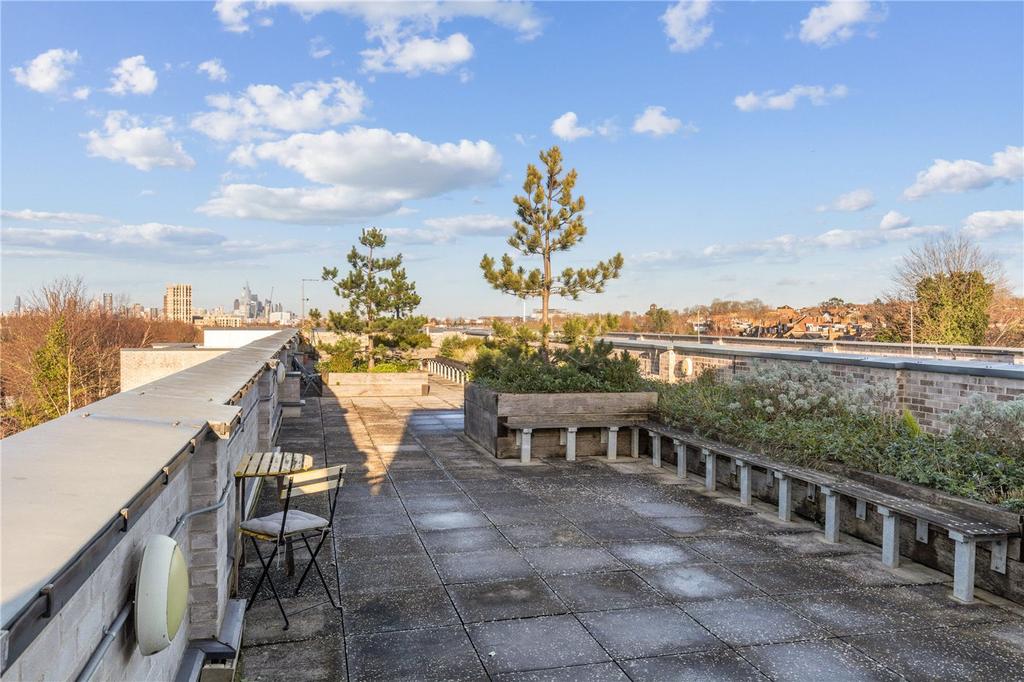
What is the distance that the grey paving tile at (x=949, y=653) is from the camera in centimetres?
378

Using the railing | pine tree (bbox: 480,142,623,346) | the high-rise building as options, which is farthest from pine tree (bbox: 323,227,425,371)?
the high-rise building

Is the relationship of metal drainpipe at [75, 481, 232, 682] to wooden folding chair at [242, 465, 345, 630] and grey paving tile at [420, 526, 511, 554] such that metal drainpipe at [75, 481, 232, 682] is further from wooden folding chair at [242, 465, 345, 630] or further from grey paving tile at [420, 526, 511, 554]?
grey paving tile at [420, 526, 511, 554]

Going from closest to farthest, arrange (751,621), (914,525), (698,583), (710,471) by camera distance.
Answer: (751,621), (698,583), (914,525), (710,471)

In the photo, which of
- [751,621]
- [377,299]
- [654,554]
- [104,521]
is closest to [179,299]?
[377,299]

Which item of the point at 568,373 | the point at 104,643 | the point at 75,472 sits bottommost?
the point at 104,643

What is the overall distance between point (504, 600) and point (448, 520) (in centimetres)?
212

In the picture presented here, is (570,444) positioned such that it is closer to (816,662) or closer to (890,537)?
(890,537)

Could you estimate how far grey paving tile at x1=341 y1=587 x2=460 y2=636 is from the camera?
4.32 m

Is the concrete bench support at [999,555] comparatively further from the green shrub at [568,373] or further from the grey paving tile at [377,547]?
the green shrub at [568,373]

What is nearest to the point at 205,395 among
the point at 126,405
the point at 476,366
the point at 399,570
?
the point at 126,405

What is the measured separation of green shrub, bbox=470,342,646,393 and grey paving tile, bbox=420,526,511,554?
4125 millimetres

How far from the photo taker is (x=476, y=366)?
40.2 ft

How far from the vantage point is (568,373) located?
10617 mm

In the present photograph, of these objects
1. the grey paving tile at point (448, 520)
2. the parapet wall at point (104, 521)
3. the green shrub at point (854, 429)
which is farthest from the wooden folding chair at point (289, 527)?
the green shrub at point (854, 429)
